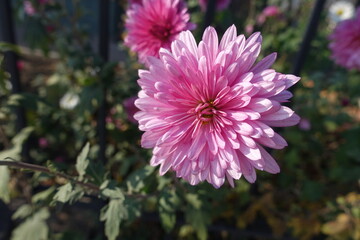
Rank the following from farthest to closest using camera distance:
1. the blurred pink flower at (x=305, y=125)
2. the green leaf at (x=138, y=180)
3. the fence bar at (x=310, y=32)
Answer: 1. the blurred pink flower at (x=305, y=125)
2. the fence bar at (x=310, y=32)
3. the green leaf at (x=138, y=180)

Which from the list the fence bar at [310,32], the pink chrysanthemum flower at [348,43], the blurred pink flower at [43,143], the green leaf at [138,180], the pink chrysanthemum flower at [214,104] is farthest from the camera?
the blurred pink flower at [43,143]

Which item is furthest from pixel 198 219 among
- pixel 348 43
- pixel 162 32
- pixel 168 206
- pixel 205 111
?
pixel 348 43

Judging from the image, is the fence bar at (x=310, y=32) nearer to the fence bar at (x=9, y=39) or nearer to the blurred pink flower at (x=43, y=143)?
the fence bar at (x=9, y=39)

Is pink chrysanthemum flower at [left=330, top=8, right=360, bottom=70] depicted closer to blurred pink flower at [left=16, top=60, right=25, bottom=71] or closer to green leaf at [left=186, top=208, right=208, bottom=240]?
green leaf at [left=186, top=208, right=208, bottom=240]

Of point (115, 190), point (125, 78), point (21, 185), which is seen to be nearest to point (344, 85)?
point (125, 78)

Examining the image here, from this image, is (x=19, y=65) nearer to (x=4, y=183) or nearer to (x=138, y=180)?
(x=4, y=183)

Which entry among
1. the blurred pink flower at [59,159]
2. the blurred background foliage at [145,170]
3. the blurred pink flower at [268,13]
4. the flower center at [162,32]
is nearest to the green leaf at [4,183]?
the blurred background foliage at [145,170]
